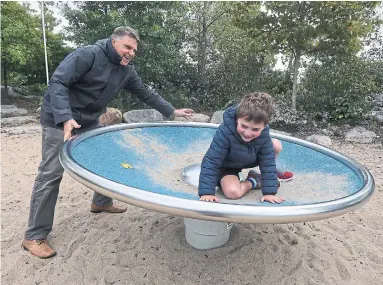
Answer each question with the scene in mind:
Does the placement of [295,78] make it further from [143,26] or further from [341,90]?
[143,26]

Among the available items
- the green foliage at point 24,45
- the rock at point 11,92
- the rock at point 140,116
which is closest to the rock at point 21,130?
the green foliage at point 24,45

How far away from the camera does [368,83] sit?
627cm

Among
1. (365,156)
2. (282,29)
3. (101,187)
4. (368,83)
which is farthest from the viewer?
(368,83)

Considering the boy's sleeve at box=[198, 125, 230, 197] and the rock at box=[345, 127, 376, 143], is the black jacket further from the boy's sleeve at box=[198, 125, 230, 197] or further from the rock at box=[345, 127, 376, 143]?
the rock at box=[345, 127, 376, 143]

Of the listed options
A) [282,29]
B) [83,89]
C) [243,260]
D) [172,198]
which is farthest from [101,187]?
[282,29]

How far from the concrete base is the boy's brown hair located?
33.2 inches

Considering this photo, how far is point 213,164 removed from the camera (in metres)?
1.87

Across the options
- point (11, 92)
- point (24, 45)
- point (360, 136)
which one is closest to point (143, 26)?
point (24, 45)

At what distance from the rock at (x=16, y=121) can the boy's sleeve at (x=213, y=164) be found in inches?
197

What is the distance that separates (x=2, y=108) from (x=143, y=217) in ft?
15.8

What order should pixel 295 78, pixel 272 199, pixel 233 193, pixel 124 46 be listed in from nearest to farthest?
pixel 272 199 → pixel 233 193 → pixel 124 46 → pixel 295 78

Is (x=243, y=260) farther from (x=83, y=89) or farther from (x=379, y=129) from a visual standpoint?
(x=379, y=129)

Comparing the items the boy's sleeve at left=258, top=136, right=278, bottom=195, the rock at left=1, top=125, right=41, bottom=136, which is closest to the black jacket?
the boy's sleeve at left=258, top=136, right=278, bottom=195

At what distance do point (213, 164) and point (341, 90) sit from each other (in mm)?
5188
